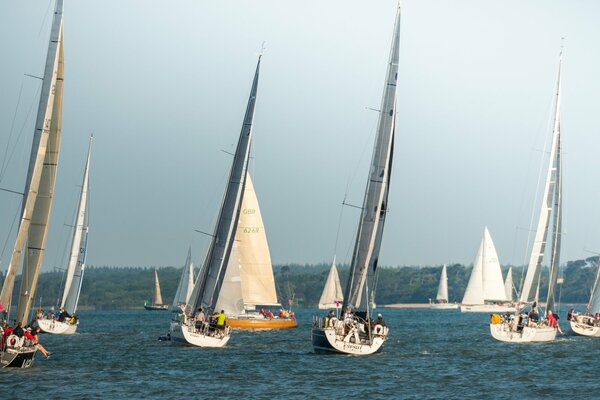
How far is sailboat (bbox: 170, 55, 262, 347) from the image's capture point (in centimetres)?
4897

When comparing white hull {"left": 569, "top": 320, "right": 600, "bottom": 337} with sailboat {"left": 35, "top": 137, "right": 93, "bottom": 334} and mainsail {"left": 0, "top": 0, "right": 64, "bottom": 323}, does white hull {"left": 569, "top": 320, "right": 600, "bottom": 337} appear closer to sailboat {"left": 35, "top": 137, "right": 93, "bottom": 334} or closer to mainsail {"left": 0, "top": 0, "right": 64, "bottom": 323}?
sailboat {"left": 35, "top": 137, "right": 93, "bottom": 334}

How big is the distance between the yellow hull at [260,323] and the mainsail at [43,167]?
31.8 metres

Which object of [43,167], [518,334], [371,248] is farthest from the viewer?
[518,334]

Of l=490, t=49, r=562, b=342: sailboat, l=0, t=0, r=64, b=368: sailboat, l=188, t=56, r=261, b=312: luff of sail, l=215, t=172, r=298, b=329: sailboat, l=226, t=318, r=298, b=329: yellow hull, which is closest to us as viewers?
l=0, t=0, r=64, b=368: sailboat

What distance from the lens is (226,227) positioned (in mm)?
51688

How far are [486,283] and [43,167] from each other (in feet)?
324

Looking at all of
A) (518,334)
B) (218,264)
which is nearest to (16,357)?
(218,264)

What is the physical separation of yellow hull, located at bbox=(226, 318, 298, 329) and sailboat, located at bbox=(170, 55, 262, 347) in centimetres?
1685

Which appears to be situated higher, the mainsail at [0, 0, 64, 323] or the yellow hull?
the mainsail at [0, 0, 64, 323]

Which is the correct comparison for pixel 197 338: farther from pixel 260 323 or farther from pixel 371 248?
pixel 260 323

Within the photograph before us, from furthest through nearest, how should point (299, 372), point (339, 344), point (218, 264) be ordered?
point (218, 264)
point (339, 344)
point (299, 372)

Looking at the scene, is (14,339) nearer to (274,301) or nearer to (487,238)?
(274,301)

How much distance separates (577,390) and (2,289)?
1810cm

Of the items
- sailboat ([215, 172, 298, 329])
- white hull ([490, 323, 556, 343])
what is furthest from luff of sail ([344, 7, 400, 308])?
sailboat ([215, 172, 298, 329])
